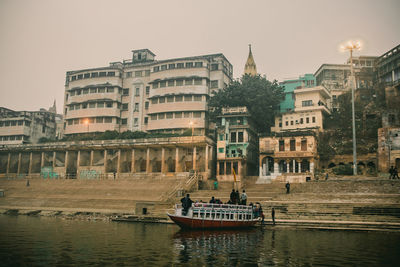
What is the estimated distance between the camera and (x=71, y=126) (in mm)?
77688

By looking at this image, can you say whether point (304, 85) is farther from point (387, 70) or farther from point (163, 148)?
point (163, 148)

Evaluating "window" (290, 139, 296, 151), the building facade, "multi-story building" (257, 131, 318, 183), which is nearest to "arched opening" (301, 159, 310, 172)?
"multi-story building" (257, 131, 318, 183)

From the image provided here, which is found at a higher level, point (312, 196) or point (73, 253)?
point (312, 196)

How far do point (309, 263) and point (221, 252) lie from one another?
3884 mm

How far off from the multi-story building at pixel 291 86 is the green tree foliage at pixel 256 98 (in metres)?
2.49

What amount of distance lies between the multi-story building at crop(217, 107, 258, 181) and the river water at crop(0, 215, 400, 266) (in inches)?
1164

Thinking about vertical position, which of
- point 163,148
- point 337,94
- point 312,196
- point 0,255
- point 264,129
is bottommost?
point 0,255

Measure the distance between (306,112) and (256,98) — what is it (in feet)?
27.4

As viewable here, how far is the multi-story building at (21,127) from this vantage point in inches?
3116

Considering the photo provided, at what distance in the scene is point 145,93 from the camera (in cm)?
7675

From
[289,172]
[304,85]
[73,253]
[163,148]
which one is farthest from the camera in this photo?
[304,85]

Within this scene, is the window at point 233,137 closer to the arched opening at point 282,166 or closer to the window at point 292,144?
the arched opening at point 282,166

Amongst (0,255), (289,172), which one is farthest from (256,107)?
(0,255)

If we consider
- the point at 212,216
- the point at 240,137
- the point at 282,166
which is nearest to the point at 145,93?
the point at 240,137
